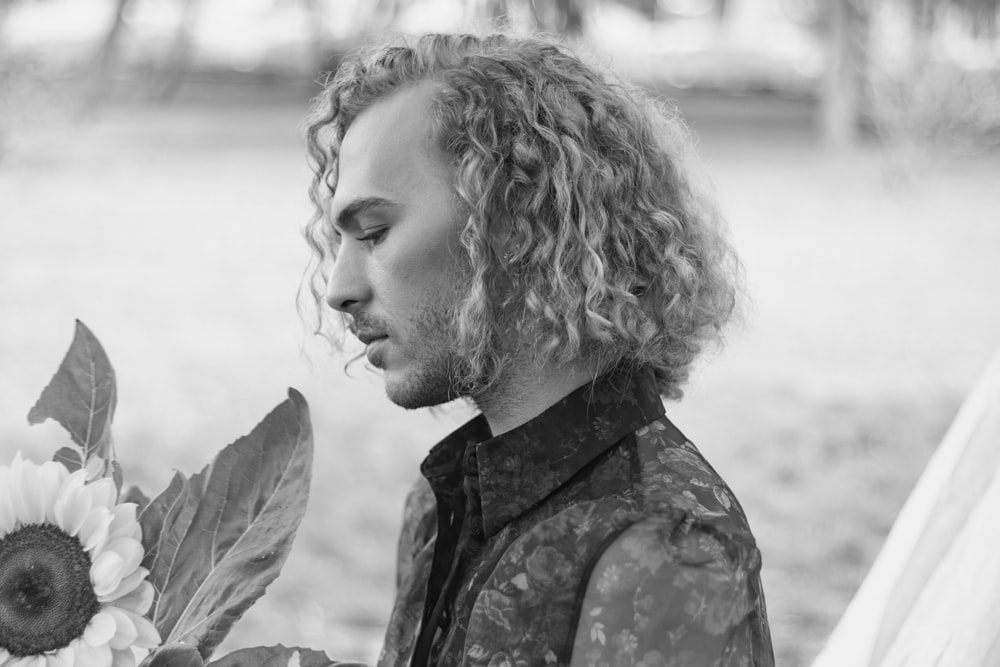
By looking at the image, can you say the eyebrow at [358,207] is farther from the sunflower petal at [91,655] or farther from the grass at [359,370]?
the sunflower petal at [91,655]

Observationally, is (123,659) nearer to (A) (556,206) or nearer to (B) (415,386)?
(B) (415,386)

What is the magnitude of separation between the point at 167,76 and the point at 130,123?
1099 mm

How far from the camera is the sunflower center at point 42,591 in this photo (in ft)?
3.55

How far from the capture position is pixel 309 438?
47.6 inches

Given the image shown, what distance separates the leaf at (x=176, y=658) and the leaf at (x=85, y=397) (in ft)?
0.76

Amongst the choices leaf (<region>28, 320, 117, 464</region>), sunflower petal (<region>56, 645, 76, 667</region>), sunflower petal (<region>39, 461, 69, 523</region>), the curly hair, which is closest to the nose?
the curly hair

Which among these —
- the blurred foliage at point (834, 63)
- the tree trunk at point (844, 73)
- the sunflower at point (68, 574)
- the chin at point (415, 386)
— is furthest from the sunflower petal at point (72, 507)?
the tree trunk at point (844, 73)

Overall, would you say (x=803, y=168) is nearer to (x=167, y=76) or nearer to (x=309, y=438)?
(x=167, y=76)

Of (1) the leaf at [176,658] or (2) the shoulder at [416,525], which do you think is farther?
(2) the shoulder at [416,525]

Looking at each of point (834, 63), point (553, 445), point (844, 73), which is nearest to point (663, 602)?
point (553, 445)

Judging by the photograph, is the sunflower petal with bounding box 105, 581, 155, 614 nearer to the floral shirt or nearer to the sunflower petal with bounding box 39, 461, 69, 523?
the sunflower petal with bounding box 39, 461, 69, 523

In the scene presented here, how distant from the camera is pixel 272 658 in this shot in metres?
1.19

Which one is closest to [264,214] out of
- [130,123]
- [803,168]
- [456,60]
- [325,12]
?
[325,12]

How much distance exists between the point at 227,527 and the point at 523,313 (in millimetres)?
386
